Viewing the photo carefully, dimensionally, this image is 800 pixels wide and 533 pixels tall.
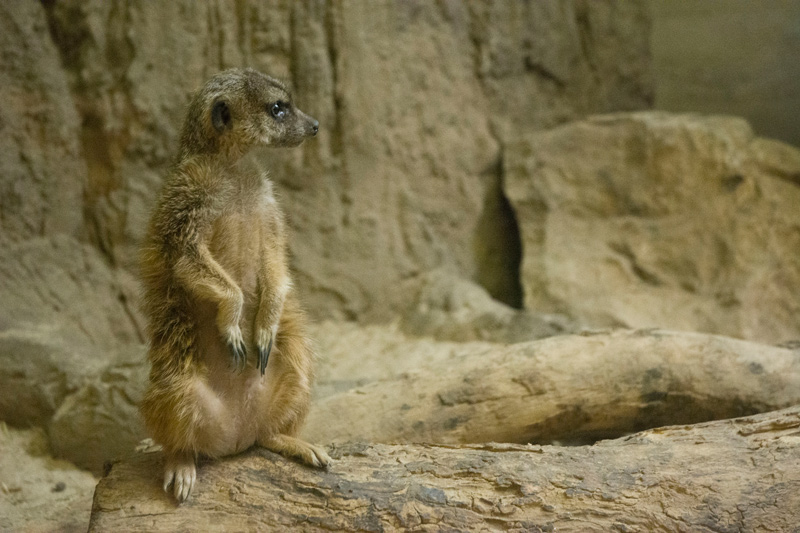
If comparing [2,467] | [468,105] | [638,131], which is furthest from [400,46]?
[2,467]

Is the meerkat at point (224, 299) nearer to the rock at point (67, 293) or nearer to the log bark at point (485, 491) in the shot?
the log bark at point (485, 491)

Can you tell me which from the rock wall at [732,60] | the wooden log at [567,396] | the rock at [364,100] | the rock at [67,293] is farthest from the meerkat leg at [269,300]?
the rock wall at [732,60]

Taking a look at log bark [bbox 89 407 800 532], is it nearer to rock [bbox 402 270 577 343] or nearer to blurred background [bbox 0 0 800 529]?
blurred background [bbox 0 0 800 529]

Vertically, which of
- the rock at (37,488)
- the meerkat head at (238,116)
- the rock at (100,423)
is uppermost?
the meerkat head at (238,116)

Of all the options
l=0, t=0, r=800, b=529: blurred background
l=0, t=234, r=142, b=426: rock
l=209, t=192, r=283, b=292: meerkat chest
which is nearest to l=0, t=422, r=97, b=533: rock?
l=0, t=0, r=800, b=529: blurred background

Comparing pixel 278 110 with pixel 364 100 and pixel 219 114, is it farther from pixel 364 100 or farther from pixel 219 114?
pixel 364 100

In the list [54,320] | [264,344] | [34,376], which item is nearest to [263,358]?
[264,344]

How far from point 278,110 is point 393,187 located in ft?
8.33

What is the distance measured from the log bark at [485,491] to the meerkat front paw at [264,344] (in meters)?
0.33

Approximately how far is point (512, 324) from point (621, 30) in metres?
3.24

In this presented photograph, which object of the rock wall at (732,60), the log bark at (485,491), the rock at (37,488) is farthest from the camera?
the rock wall at (732,60)

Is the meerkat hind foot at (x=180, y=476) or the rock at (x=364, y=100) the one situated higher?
the rock at (x=364, y=100)

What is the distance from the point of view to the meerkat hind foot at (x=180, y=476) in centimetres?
235

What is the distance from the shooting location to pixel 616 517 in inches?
92.5
